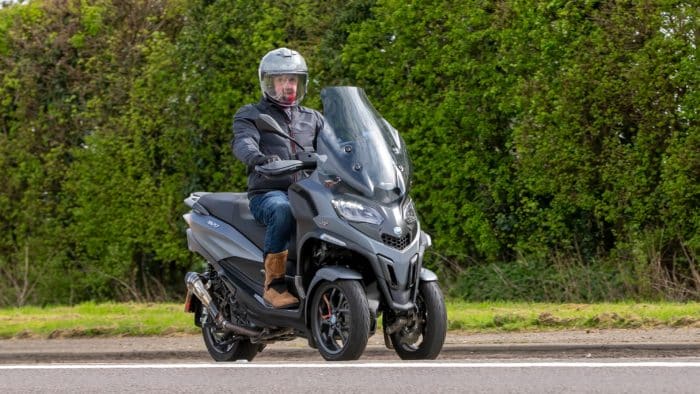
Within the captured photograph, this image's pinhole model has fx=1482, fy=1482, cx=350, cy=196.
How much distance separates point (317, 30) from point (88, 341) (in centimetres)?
569

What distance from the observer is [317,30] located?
1778cm

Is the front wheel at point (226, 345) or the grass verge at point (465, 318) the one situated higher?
the front wheel at point (226, 345)

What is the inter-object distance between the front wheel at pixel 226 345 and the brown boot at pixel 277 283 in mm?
929

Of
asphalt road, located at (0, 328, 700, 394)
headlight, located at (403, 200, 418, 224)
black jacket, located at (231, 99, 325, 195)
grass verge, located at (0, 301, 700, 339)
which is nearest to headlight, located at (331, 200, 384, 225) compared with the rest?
headlight, located at (403, 200, 418, 224)

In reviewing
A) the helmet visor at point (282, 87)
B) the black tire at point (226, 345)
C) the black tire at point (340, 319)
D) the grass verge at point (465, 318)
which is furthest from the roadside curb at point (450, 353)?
the helmet visor at point (282, 87)

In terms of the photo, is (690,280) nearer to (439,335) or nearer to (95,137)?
(439,335)

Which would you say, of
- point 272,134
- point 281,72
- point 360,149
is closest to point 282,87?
point 281,72

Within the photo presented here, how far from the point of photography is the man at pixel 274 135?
372 inches

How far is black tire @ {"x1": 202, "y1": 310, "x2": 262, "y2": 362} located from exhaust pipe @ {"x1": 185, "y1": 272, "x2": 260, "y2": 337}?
13cm

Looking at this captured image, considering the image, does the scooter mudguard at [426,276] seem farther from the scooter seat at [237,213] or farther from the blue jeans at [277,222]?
the scooter seat at [237,213]

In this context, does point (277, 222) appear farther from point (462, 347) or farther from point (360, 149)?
point (462, 347)

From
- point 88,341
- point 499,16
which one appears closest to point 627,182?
point 499,16

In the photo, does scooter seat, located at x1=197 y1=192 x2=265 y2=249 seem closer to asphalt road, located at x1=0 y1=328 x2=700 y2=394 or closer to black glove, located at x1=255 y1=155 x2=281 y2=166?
black glove, located at x1=255 y1=155 x2=281 y2=166

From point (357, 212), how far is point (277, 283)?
3.11 ft
